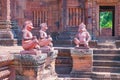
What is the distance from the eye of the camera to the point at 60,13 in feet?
50.9

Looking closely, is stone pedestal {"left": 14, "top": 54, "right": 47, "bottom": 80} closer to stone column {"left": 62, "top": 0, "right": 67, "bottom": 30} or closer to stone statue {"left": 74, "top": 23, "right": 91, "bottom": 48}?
stone statue {"left": 74, "top": 23, "right": 91, "bottom": 48}

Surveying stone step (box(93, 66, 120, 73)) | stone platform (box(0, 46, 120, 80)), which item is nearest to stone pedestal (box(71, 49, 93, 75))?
stone platform (box(0, 46, 120, 80))

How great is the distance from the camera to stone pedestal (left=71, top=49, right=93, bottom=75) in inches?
394

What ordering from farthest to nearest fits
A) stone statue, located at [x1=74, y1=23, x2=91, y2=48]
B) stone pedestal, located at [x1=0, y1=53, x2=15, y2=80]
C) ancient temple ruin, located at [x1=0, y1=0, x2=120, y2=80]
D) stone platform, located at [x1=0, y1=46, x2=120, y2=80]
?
ancient temple ruin, located at [x1=0, y1=0, x2=120, y2=80] → stone platform, located at [x1=0, y1=46, x2=120, y2=80] → stone statue, located at [x1=74, y1=23, x2=91, y2=48] → stone pedestal, located at [x1=0, y1=53, x2=15, y2=80]

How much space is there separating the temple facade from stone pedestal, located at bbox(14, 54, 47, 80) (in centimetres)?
912

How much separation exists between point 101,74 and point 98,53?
1969 mm

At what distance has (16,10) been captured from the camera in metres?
15.7

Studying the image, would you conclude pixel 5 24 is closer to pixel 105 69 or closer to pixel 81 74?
pixel 81 74

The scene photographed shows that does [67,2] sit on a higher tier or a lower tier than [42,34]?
higher

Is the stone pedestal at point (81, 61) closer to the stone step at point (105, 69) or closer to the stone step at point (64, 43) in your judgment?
the stone step at point (105, 69)

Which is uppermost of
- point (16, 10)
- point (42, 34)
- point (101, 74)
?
point (16, 10)

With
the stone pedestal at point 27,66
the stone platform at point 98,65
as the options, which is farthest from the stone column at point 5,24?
the stone pedestal at point 27,66

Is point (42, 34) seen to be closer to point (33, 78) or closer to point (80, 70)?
point (80, 70)

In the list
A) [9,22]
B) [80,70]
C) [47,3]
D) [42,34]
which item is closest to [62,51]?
[80,70]
